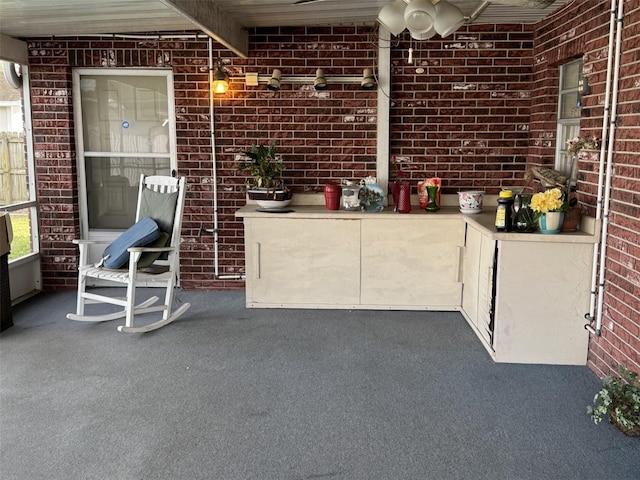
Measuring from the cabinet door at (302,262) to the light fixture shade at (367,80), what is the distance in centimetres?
124

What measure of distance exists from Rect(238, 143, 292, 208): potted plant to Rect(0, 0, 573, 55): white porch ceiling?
2.97ft

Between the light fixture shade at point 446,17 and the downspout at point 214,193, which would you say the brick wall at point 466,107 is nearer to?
the downspout at point 214,193

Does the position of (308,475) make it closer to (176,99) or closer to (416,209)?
(416,209)

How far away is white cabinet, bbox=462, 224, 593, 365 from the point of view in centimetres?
391

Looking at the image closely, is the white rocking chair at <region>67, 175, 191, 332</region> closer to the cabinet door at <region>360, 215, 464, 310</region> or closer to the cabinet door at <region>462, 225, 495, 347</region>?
the cabinet door at <region>360, 215, 464, 310</region>

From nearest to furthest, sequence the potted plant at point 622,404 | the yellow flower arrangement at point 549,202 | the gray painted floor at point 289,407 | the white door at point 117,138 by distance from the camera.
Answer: the gray painted floor at point 289,407 < the potted plant at point 622,404 < the yellow flower arrangement at point 549,202 < the white door at point 117,138


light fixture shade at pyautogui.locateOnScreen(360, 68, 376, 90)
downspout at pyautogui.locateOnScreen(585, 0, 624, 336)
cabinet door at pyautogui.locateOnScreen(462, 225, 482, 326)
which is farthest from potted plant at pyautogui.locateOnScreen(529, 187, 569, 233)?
light fixture shade at pyautogui.locateOnScreen(360, 68, 376, 90)

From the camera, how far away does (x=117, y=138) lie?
5.83 metres

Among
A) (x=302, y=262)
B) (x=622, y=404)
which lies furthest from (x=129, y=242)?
(x=622, y=404)

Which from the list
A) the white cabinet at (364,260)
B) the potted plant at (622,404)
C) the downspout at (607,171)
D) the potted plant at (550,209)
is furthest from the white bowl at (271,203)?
the potted plant at (622,404)

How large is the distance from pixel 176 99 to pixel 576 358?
4.04 meters

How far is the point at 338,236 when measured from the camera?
5086mm

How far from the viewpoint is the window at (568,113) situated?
180 inches

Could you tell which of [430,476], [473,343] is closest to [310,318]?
[473,343]
